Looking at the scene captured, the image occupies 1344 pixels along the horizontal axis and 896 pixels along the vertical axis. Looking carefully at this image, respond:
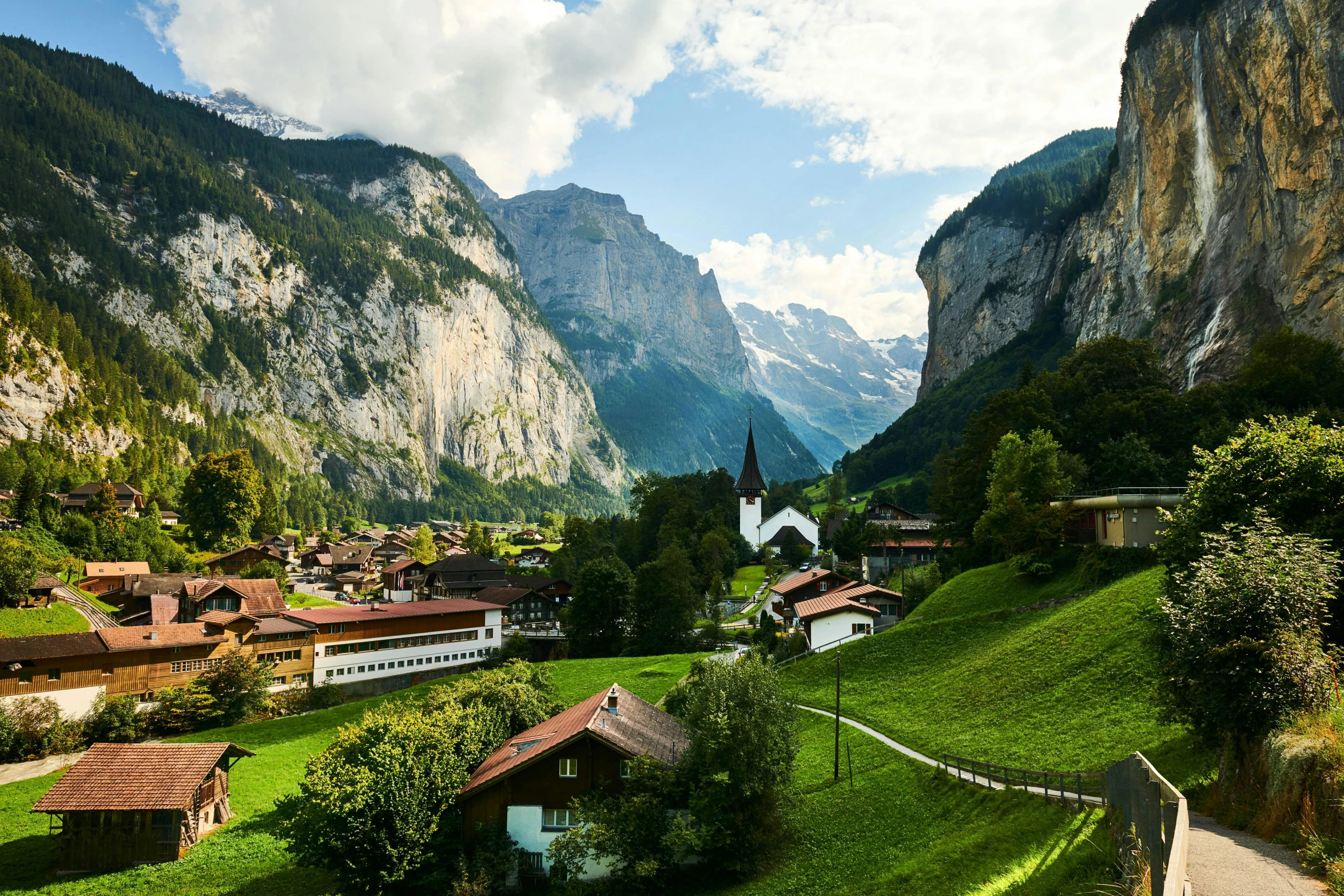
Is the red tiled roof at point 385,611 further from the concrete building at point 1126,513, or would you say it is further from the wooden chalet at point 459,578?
the concrete building at point 1126,513

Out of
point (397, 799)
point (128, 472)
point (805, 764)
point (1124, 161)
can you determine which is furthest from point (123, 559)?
point (1124, 161)

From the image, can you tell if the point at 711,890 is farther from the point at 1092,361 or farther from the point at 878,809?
the point at 1092,361

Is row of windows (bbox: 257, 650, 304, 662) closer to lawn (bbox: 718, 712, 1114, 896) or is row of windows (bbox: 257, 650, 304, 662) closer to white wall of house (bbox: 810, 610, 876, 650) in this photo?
white wall of house (bbox: 810, 610, 876, 650)

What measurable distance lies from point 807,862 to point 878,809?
3216 mm

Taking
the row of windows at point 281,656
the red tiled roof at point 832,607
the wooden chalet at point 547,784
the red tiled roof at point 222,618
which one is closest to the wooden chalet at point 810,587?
the red tiled roof at point 832,607

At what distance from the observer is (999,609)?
136 ft

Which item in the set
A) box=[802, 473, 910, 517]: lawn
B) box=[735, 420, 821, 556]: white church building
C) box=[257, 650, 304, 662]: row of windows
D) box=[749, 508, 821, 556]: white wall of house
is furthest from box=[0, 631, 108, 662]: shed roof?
box=[802, 473, 910, 517]: lawn

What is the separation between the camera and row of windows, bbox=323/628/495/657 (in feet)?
202

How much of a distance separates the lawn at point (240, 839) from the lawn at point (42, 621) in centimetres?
1829

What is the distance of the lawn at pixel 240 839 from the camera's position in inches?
1130

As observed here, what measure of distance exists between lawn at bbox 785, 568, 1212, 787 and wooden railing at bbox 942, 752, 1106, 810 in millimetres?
1098

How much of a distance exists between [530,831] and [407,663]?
4421cm

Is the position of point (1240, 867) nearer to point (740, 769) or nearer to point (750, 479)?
point (740, 769)

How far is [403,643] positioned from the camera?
65.8 metres
